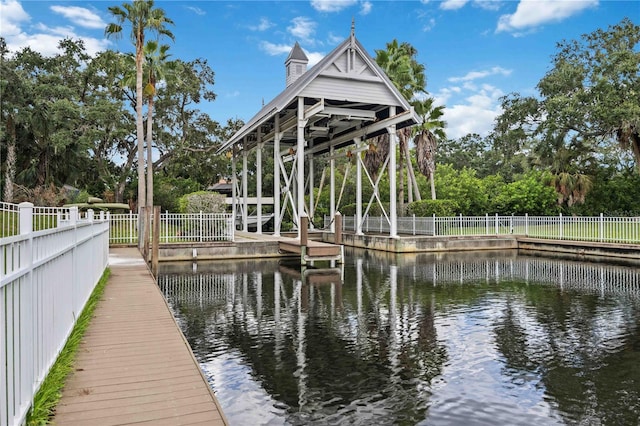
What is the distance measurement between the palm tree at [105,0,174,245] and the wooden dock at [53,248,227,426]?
16.6 m

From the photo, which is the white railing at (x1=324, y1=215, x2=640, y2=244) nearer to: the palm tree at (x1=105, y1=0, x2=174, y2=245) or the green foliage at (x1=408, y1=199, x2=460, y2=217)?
the green foliage at (x1=408, y1=199, x2=460, y2=217)

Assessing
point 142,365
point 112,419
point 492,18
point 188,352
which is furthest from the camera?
point 492,18

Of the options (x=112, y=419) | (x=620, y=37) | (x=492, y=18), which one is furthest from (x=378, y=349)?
(x=620, y=37)

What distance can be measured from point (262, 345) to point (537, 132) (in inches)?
1144

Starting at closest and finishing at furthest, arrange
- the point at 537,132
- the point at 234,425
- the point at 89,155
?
the point at 234,425, the point at 537,132, the point at 89,155

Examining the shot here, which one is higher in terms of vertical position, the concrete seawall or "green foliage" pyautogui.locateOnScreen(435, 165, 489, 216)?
"green foliage" pyautogui.locateOnScreen(435, 165, 489, 216)

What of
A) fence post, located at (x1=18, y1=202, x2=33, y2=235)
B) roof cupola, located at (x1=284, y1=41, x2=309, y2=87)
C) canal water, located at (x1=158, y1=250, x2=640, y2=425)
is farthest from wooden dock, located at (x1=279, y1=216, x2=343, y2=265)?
fence post, located at (x1=18, y1=202, x2=33, y2=235)

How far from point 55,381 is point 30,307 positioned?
1071 millimetres

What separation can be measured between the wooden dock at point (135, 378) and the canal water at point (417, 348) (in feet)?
2.02

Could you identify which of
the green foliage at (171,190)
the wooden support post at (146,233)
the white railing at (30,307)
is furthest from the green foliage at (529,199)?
the white railing at (30,307)

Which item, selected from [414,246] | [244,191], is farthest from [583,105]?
[244,191]

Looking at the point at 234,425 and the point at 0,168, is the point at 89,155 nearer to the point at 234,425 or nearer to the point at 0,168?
the point at 0,168

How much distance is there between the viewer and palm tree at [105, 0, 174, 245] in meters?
22.5

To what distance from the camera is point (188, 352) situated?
5.51 m
